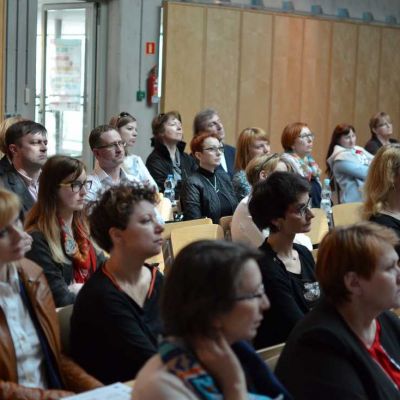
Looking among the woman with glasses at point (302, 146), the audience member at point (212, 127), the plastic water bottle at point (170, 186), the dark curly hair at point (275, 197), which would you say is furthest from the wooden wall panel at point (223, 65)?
the dark curly hair at point (275, 197)

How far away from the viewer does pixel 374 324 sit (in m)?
2.94

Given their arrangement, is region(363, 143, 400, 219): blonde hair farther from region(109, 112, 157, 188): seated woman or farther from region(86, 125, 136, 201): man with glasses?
region(109, 112, 157, 188): seated woman

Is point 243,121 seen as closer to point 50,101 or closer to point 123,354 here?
point 50,101

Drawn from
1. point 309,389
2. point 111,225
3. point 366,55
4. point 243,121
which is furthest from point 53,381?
point 366,55

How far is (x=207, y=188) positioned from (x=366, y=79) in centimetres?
698

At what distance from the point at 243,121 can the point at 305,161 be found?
11.0ft

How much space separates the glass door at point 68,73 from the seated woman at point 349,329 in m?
7.55

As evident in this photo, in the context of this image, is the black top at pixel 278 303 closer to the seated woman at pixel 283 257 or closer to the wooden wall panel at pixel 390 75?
the seated woman at pixel 283 257

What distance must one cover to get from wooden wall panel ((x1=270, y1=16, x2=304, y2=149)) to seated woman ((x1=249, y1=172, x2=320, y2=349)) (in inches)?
311

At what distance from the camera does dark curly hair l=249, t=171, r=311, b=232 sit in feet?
12.6

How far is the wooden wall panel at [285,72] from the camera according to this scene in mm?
11609

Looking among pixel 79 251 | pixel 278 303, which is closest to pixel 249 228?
pixel 79 251

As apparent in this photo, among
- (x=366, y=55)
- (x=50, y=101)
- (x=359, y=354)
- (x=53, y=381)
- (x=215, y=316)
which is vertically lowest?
(x=53, y=381)

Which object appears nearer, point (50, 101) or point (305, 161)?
point (305, 161)
